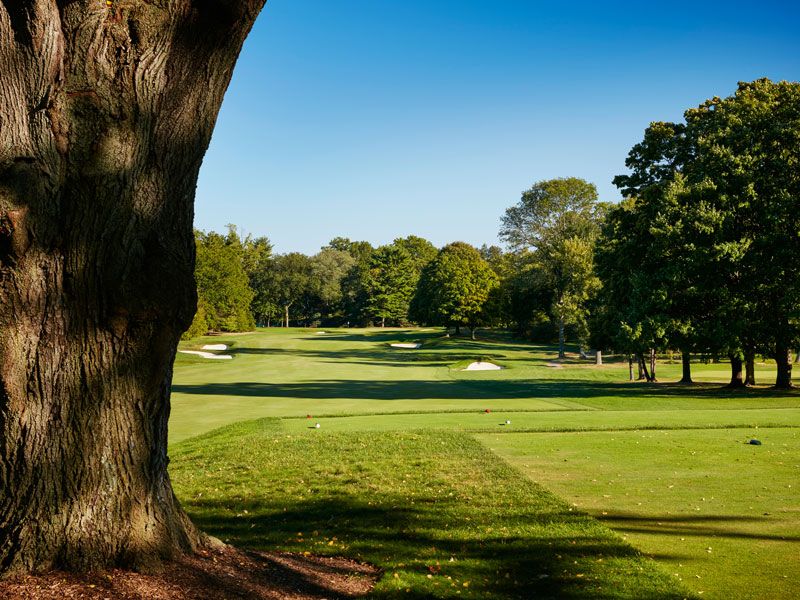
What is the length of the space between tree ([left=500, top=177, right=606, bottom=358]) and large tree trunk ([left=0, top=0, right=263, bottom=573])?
40584 mm

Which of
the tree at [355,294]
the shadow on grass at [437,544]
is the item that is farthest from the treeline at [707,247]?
the tree at [355,294]

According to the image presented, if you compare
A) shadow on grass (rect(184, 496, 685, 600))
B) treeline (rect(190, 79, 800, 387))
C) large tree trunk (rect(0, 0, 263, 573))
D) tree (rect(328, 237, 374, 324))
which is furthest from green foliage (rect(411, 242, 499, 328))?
large tree trunk (rect(0, 0, 263, 573))

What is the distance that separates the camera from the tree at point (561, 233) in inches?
1709

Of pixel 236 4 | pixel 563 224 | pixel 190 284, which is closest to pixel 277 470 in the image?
pixel 190 284

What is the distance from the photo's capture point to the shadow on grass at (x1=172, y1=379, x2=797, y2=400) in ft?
85.4

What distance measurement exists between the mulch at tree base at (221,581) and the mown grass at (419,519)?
1.24 feet

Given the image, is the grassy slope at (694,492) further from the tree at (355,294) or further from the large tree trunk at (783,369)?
the tree at (355,294)

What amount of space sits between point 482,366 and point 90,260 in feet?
127

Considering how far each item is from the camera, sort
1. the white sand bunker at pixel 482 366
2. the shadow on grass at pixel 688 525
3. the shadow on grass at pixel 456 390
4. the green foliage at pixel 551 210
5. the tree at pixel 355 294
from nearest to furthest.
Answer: the shadow on grass at pixel 688 525, the shadow on grass at pixel 456 390, the white sand bunker at pixel 482 366, the green foliage at pixel 551 210, the tree at pixel 355 294

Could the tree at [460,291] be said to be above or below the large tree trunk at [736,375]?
above

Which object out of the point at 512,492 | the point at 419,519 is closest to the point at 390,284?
the point at 512,492

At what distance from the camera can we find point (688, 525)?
711cm

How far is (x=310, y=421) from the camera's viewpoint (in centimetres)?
1806

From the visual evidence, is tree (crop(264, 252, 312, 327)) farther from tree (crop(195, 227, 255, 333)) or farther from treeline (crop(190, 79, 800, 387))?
treeline (crop(190, 79, 800, 387))
